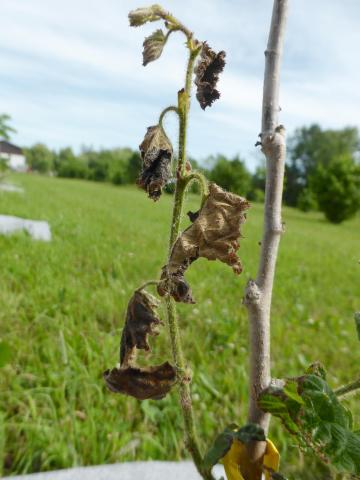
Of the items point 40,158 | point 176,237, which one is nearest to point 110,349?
point 176,237

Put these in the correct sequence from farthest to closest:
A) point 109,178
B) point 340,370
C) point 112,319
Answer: point 109,178
point 112,319
point 340,370

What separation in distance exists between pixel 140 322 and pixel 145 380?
0.10 meters

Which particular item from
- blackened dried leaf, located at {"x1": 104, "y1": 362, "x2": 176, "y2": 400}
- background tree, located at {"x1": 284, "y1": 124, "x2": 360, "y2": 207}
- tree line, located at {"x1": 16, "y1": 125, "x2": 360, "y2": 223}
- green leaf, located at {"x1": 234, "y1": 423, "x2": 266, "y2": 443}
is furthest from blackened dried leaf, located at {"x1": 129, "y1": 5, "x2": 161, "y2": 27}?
background tree, located at {"x1": 284, "y1": 124, "x2": 360, "y2": 207}

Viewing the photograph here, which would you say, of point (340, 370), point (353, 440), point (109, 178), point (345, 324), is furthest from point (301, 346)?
point (109, 178)

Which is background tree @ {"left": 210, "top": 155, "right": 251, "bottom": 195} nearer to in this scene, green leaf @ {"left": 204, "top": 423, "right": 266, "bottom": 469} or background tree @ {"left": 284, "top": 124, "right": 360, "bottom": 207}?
background tree @ {"left": 284, "top": 124, "right": 360, "bottom": 207}

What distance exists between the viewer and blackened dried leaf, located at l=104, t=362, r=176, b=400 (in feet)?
2.66

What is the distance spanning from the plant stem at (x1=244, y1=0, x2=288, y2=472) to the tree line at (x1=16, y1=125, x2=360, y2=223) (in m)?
6.86

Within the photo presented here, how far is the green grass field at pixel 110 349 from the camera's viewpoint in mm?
2021

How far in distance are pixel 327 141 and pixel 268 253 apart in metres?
44.1

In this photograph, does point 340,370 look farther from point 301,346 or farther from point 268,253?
point 268,253

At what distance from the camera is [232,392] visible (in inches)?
98.9

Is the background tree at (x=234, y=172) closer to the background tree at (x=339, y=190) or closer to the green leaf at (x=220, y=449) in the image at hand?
the background tree at (x=339, y=190)

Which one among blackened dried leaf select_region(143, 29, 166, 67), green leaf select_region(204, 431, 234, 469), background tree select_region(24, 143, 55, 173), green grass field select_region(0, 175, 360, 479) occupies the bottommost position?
green grass field select_region(0, 175, 360, 479)

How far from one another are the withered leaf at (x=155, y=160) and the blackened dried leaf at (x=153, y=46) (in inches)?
4.0
